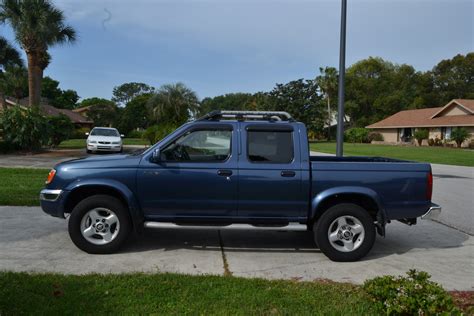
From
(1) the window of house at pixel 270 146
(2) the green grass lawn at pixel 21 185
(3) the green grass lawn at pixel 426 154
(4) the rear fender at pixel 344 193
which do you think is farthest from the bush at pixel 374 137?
(1) the window of house at pixel 270 146

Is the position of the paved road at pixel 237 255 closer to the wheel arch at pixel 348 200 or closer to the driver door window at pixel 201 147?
the wheel arch at pixel 348 200

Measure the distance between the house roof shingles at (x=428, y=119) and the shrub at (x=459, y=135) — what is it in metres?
1.69

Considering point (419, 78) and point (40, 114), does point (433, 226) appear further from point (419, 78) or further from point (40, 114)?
point (419, 78)

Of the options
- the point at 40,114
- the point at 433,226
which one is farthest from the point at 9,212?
the point at 40,114

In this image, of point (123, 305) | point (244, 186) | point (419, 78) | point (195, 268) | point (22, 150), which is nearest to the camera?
point (123, 305)

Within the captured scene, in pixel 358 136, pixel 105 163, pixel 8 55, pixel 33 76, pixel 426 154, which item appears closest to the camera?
pixel 105 163

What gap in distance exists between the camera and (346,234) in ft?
17.9

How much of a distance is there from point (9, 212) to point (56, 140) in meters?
19.1

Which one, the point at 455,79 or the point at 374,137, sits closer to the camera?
the point at 374,137

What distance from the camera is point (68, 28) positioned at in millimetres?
26500

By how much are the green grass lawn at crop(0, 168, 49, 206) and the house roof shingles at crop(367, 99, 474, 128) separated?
43.8 metres

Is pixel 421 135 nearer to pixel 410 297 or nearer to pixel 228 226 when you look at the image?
pixel 228 226

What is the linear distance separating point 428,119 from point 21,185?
166 ft

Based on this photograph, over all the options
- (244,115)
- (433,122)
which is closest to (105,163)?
(244,115)
